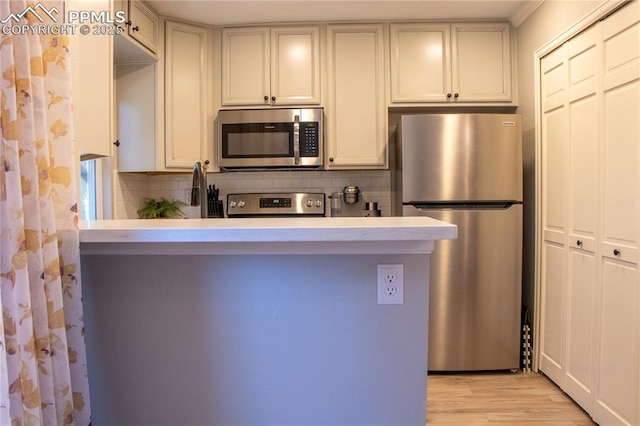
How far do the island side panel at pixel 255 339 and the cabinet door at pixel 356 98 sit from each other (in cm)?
179

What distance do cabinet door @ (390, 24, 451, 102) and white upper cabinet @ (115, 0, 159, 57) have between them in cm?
167

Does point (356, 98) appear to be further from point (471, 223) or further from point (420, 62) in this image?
point (471, 223)

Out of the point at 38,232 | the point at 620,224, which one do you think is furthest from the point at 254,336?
the point at 620,224

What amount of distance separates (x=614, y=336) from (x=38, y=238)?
231 cm

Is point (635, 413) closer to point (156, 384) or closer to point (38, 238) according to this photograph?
point (156, 384)

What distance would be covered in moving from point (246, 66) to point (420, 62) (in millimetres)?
1284

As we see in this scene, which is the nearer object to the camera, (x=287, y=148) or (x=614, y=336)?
(x=614, y=336)

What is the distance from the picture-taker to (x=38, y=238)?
785 mm

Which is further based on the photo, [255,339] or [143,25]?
[143,25]

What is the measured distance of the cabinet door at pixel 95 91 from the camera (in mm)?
1271

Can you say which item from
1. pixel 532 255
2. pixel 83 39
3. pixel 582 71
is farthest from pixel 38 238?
pixel 532 255

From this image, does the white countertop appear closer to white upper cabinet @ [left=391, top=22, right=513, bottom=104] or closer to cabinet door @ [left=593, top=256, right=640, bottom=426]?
cabinet door @ [left=593, top=256, right=640, bottom=426]

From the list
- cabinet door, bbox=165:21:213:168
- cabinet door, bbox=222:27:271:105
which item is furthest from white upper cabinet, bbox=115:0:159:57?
cabinet door, bbox=222:27:271:105

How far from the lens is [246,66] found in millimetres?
2691
